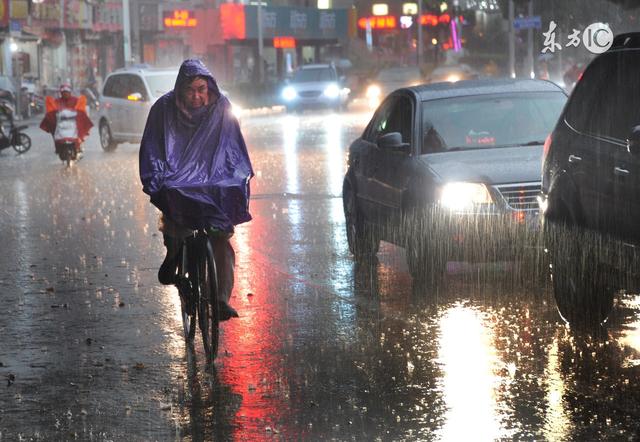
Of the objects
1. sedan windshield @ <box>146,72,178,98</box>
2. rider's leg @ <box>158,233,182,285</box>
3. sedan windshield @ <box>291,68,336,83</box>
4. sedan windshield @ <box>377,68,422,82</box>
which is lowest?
sedan windshield @ <box>377,68,422,82</box>

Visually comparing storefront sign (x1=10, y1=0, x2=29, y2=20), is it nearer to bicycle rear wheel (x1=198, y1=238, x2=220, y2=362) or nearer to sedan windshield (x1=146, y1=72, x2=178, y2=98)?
sedan windshield (x1=146, y1=72, x2=178, y2=98)

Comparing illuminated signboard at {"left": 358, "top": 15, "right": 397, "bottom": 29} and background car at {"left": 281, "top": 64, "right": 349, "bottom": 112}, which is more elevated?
illuminated signboard at {"left": 358, "top": 15, "right": 397, "bottom": 29}

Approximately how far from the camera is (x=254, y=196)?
64.0 ft

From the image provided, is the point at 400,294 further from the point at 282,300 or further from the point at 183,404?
the point at 183,404

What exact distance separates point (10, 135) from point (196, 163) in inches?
917

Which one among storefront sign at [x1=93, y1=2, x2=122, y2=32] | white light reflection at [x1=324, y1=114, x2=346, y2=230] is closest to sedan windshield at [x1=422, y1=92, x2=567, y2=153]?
white light reflection at [x1=324, y1=114, x2=346, y2=230]

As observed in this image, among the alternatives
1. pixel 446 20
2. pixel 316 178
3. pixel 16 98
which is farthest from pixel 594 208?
pixel 446 20

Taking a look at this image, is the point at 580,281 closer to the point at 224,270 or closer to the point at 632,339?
the point at 632,339

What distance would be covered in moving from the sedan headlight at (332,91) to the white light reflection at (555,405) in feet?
151

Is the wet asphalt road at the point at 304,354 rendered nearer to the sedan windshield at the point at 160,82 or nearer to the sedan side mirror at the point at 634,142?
the sedan side mirror at the point at 634,142

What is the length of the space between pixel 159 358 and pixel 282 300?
7.50 ft

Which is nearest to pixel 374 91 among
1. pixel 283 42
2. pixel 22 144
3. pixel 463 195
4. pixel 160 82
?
pixel 283 42

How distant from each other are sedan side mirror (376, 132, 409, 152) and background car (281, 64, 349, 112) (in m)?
42.4

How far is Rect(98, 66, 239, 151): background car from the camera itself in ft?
104
